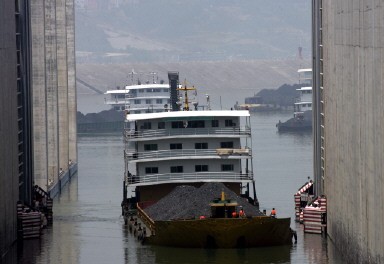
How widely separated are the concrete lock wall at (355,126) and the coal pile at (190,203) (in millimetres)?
4034

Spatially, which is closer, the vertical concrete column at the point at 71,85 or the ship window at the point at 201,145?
the ship window at the point at 201,145

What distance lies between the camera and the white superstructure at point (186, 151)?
76.4 m

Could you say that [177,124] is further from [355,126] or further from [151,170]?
[355,126]

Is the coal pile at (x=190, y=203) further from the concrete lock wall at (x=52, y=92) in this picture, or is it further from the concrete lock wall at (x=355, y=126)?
the concrete lock wall at (x=52, y=92)

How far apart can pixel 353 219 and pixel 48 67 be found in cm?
5977

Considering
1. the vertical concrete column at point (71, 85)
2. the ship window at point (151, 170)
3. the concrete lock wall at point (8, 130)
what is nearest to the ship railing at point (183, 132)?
the ship window at point (151, 170)

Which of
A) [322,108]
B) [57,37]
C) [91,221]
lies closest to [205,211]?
[322,108]

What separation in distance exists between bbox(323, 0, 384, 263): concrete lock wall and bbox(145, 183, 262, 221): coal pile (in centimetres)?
403

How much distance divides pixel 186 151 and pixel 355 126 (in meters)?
23.5

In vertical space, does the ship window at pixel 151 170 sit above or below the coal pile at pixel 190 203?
above

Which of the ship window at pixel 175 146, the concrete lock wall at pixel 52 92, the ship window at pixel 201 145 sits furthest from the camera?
the concrete lock wall at pixel 52 92

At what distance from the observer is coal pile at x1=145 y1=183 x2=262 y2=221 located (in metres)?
66.8

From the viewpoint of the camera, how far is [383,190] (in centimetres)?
4522

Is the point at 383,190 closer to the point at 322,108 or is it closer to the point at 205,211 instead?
the point at 205,211
